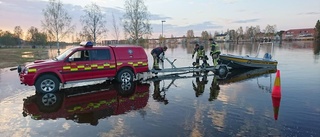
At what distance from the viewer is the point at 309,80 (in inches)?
482

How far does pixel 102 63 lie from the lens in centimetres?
1065

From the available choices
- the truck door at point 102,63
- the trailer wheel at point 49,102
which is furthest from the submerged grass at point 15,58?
the trailer wheel at point 49,102

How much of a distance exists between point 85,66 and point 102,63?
771 millimetres

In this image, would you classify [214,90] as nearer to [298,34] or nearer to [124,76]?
[124,76]

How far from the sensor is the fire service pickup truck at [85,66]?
9.34 meters

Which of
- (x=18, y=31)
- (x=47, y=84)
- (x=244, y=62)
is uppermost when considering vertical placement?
(x=18, y=31)

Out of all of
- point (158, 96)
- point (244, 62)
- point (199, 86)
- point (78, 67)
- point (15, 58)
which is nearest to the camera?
point (158, 96)

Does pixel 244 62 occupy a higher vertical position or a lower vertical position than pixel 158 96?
higher

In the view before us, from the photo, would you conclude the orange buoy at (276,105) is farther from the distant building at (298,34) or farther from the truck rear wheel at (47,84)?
the distant building at (298,34)

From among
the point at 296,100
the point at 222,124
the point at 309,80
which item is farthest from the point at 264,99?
the point at 309,80

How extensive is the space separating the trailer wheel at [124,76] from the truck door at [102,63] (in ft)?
0.96

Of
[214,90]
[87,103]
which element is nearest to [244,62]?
[214,90]

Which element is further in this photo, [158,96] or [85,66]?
[85,66]

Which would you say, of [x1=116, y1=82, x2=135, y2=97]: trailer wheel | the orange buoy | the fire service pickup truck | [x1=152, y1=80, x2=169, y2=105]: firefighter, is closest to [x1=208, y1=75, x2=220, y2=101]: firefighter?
[x1=152, y1=80, x2=169, y2=105]: firefighter
